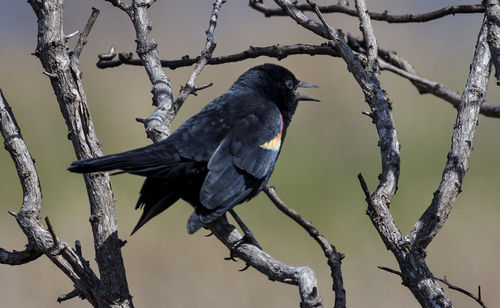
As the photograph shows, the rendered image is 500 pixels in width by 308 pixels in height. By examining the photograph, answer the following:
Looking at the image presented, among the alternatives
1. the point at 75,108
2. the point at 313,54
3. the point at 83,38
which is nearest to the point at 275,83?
the point at 313,54

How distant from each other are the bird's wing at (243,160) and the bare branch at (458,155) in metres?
1.10

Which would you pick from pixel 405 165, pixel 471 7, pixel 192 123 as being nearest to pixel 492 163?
pixel 405 165

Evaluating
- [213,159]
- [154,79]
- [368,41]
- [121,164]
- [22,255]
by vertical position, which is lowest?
[22,255]

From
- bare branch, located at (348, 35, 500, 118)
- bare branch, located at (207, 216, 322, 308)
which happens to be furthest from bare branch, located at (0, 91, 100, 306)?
bare branch, located at (348, 35, 500, 118)

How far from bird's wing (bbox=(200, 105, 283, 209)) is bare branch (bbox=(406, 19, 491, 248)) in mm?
1098

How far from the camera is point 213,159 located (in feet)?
11.2

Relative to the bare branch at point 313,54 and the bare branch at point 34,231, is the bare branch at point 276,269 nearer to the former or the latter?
the bare branch at point 34,231

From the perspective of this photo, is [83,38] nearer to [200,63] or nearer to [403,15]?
[200,63]

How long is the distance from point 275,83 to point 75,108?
1731 millimetres

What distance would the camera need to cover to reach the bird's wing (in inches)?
131

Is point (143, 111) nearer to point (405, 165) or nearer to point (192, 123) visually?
point (405, 165)

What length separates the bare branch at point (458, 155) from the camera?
2422 millimetres

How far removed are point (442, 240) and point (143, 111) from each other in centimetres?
340

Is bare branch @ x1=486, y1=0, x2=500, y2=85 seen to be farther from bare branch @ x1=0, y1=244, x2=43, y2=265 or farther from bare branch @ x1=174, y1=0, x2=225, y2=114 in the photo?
bare branch @ x1=0, y1=244, x2=43, y2=265
